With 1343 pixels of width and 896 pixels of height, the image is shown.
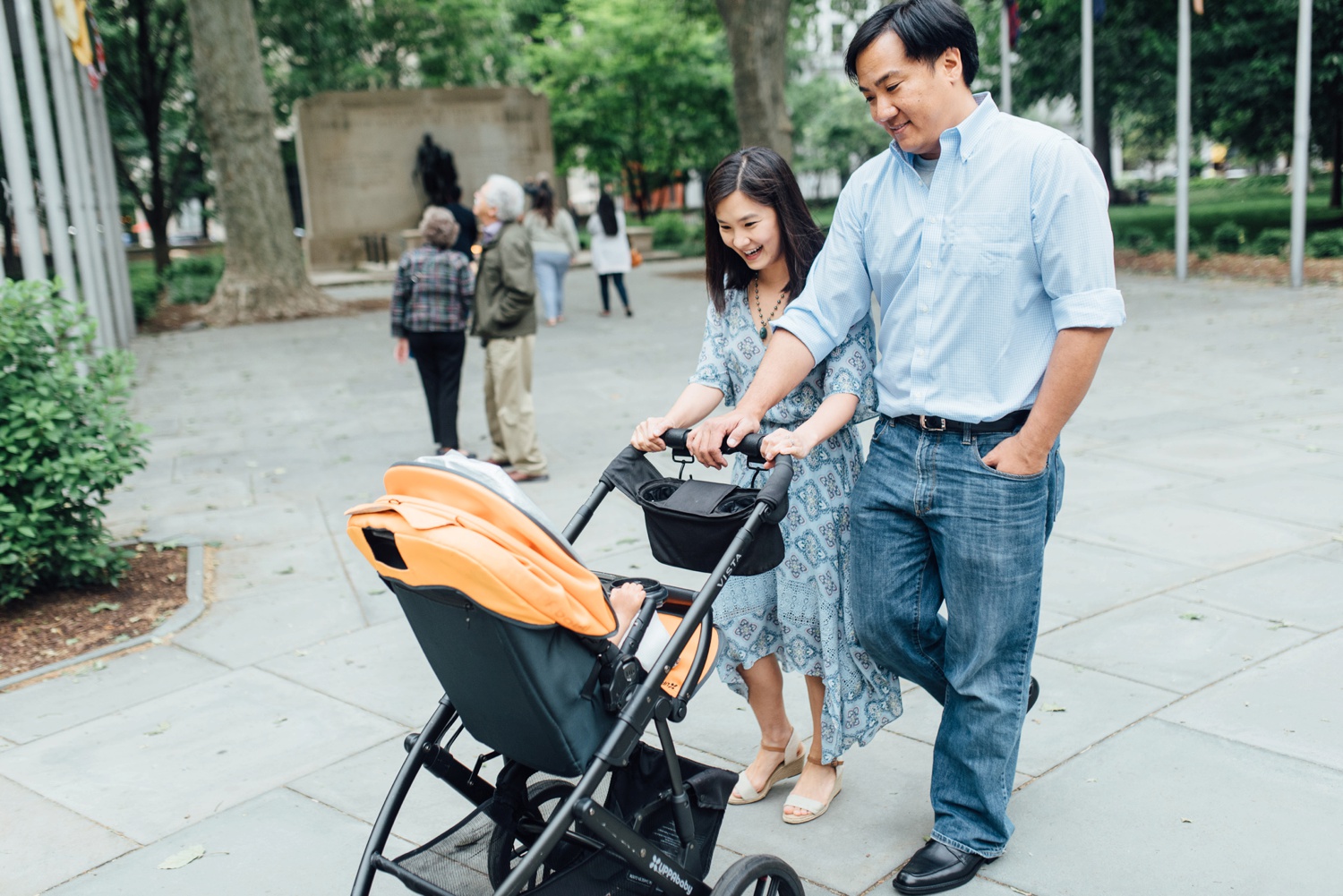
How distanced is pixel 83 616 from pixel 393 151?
72.5ft

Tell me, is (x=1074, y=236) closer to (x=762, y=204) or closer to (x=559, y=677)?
(x=762, y=204)

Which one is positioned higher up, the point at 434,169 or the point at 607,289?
the point at 434,169

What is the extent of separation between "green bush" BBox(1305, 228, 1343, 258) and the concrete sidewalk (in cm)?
1025

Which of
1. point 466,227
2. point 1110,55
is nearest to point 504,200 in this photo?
point 466,227

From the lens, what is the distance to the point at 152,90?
24703mm

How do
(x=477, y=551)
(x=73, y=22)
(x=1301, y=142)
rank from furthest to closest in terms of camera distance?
(x=1301, y=142) < (x=73, y=22) < (x=477, y=551)

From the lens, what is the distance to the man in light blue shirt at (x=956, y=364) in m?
2.69

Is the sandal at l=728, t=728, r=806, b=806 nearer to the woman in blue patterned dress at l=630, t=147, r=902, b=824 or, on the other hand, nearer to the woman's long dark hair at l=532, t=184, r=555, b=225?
the woman in blue patterned dress at l=630, t=147, r=902, b=824

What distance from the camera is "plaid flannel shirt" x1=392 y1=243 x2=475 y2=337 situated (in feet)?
26.0

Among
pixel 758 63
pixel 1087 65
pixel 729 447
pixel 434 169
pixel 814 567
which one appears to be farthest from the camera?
pixel 434 169

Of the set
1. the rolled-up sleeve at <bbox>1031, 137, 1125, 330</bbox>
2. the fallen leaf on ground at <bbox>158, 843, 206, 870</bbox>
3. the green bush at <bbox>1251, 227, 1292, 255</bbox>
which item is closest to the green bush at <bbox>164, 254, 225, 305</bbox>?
the green bush at <bbox>1251, 227, 1292, 255</bbox>

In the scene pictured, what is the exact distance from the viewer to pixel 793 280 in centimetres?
325

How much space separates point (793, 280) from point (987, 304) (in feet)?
2.02

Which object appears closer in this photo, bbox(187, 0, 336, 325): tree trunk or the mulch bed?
the mulch bed
